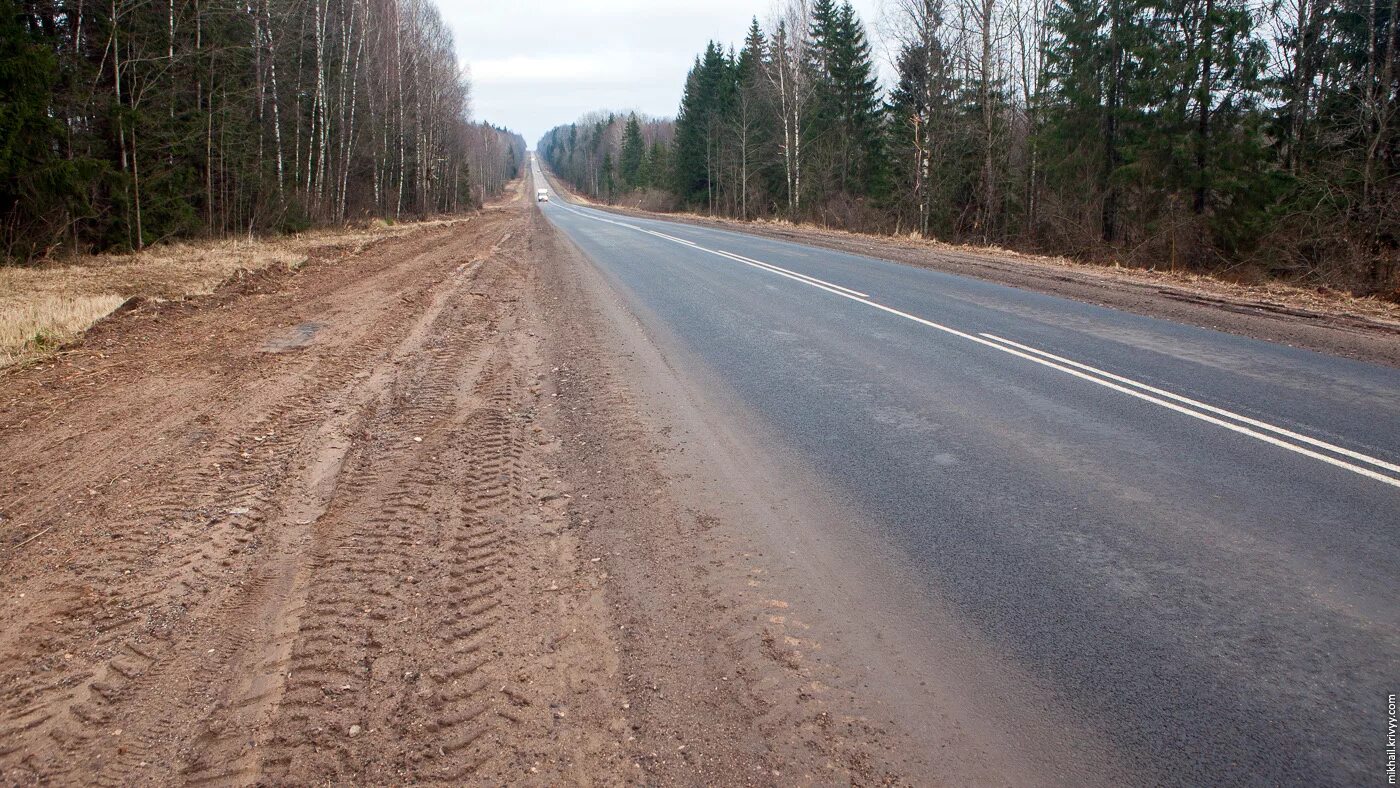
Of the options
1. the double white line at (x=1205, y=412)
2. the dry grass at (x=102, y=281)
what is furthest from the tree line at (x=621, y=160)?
the double white line at (x=1205, y=412)

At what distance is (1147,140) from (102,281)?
2678cm

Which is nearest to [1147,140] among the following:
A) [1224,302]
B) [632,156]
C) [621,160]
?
[1224,302]

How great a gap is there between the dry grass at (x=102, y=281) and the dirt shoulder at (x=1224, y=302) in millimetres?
13502

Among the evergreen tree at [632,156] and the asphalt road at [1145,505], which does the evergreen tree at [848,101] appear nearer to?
the asphalt road at [1145,505]

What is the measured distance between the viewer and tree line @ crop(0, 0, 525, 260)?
613 inches

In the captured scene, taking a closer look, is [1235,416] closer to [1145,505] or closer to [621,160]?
[1145,505]

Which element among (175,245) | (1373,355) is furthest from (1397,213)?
(175,245)

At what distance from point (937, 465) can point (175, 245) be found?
838 inches

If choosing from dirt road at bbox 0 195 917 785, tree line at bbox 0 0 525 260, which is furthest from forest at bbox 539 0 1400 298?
tree line at bbox 0 0 525 260

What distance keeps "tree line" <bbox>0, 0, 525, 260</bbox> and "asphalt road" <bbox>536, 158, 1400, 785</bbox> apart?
587 inches

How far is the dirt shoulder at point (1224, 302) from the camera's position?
30.2ft

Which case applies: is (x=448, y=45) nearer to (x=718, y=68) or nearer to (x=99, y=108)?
(x=718, y=68)

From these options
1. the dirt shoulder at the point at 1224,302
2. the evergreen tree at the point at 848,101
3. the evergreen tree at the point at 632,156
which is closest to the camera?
the dirt shoulder at the point at 1224,302

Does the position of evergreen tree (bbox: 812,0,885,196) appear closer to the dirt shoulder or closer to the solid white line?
the dirt shoulder
